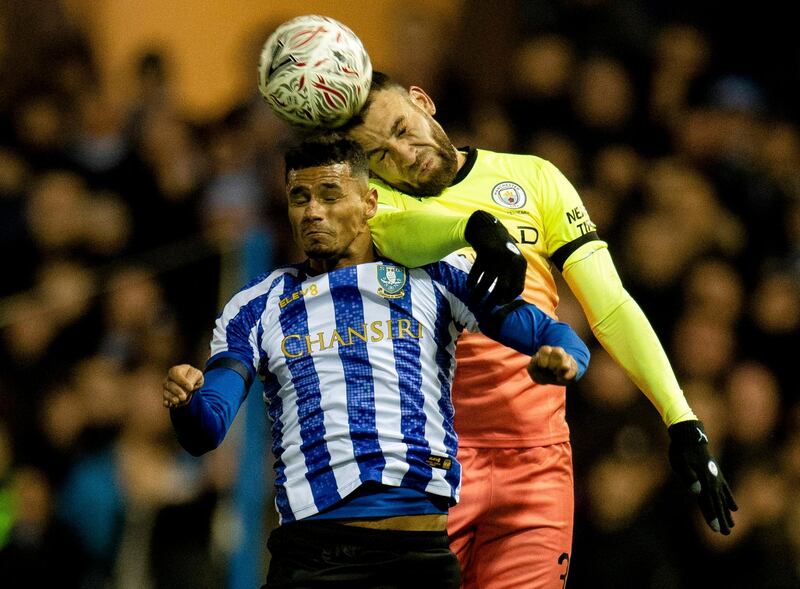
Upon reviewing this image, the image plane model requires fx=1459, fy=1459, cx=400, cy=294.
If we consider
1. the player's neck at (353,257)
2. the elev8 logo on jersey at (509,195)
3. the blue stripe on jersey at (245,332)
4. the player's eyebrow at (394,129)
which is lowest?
the blue stripe on jersey at (245,332)

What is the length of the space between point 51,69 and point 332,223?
5.44 m

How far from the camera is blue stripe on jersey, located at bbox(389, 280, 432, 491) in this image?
394 cm

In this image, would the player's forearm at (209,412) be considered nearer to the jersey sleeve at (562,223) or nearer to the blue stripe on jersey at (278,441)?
the blue stripe on jersey at (278,441)

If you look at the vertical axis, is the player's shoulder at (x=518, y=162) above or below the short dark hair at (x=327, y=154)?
below

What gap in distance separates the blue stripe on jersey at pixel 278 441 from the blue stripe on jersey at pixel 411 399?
0.34m

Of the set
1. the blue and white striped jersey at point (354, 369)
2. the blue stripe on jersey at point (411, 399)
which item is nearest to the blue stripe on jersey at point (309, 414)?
the blue and white striped jersey at point (354, 369)

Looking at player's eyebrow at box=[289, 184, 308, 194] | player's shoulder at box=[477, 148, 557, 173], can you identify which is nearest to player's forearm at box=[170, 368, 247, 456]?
player's eyebrow at box=[289, 184, 308, 194]

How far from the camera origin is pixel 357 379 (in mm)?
3982

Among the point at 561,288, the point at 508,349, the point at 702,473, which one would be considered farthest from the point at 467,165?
the point at 561,288

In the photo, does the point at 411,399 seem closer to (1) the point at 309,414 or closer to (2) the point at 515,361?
(1) the point at 309,414

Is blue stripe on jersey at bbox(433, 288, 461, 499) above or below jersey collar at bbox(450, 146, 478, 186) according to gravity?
below

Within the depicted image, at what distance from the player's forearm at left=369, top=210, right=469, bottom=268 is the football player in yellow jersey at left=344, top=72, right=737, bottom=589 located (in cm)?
27

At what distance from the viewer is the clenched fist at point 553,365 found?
11.9 feet

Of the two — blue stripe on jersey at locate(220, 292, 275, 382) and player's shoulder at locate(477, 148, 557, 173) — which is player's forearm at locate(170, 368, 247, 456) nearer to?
blue stripe on jersey at locate(220, 292, 275, 382)
